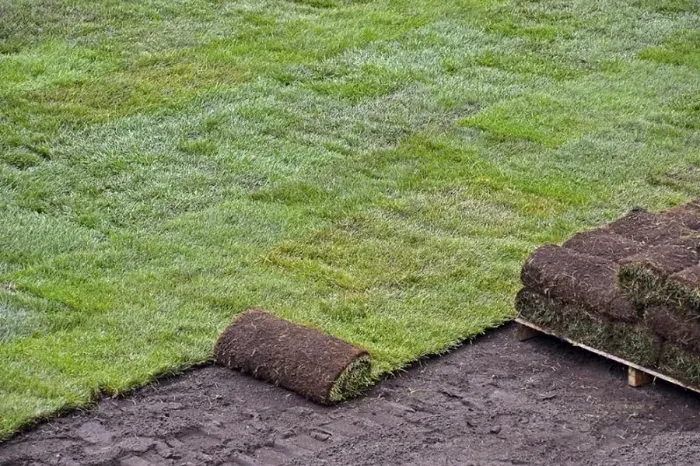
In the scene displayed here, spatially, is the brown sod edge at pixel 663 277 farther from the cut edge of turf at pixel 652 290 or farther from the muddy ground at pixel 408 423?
the muddy ground at pixel 408 423

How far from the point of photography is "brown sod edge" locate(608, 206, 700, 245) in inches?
401

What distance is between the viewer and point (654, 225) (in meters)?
10.5

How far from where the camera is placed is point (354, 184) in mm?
13461

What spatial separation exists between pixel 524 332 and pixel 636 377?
1.13 m

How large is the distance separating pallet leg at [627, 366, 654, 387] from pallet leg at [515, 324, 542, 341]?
1.02m

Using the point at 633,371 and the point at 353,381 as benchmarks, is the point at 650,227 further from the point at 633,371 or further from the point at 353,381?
the point at 353,381

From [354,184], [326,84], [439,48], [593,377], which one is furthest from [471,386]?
[439,48]

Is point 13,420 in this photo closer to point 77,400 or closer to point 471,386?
point 77,400

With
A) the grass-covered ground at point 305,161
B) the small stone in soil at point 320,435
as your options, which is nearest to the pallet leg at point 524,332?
the grass-covered ground at point 305,161

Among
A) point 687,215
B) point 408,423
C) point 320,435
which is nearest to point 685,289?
point 687,215

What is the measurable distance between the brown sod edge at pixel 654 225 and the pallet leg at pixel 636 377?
111 centimetres

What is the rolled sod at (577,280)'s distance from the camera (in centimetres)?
963

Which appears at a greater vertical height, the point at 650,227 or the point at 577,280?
the point at 650,227

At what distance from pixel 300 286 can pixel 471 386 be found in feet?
6.72
